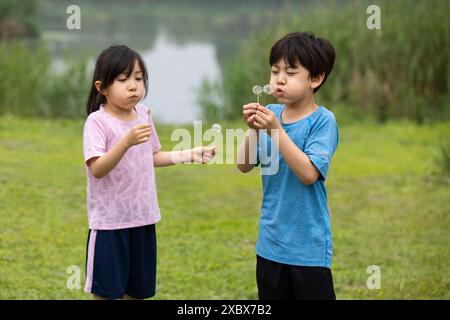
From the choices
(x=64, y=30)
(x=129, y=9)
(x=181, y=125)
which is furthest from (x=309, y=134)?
(x=129, y=9)

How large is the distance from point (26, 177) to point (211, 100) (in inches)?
161

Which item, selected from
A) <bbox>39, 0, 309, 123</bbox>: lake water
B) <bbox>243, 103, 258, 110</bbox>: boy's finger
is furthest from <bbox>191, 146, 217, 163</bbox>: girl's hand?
<bbox>39, 0, 309, 123</bbox>: lake water

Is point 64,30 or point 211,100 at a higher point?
point 64,30

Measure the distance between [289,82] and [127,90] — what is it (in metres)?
0.56

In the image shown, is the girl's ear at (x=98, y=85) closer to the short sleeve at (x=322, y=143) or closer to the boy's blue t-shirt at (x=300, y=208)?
the boy's blue t-shirt at (x=300, y=208)

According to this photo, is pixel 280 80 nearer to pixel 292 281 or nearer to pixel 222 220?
pixel 292 281

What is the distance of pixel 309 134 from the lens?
2797mm

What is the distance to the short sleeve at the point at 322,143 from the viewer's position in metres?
2.73

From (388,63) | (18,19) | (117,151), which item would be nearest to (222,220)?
(117,151)

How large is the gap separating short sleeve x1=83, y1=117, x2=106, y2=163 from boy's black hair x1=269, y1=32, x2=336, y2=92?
638 mm

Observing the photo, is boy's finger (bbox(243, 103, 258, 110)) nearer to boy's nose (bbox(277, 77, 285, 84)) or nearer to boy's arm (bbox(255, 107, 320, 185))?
boy's arm (bbox(255, 107, 320, 185))

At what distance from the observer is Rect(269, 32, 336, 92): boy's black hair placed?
9.12ft
